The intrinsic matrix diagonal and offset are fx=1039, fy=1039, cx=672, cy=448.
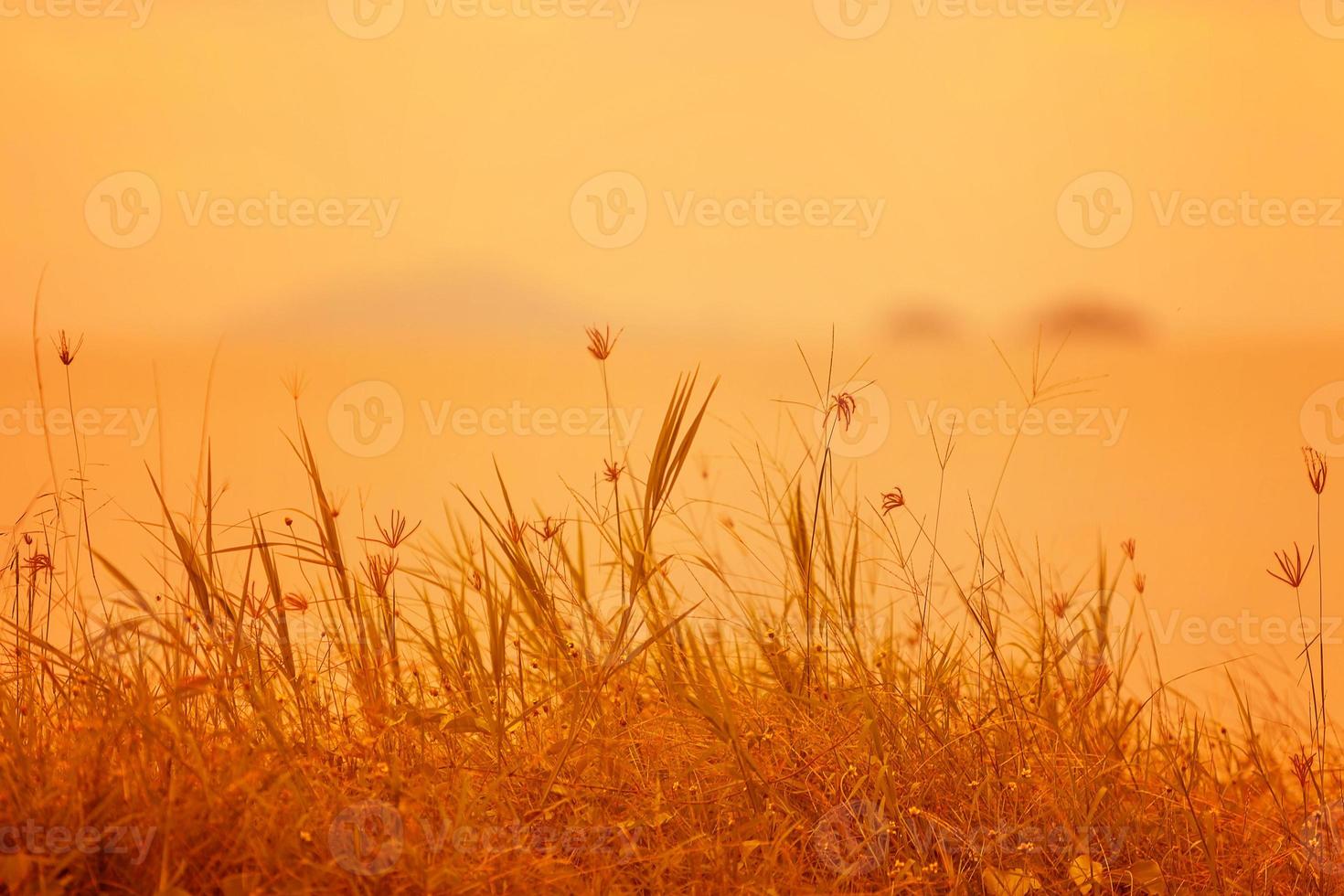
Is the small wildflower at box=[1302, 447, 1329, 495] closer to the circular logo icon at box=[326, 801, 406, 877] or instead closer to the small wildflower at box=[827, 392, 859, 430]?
the small wildflower at box=[827, 392, 859, 430]

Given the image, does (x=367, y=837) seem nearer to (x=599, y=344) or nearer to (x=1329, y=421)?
(x=599, y=344)

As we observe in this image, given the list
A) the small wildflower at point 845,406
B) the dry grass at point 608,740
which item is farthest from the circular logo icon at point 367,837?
the small wildflower at point 845,406

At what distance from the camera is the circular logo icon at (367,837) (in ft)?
6.11

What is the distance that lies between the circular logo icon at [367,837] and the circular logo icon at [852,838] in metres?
0.88

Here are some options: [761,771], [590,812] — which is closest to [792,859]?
[761,771]

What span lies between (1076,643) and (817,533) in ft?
2.59

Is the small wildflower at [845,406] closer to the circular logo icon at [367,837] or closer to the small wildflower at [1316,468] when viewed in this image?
the small wildflower at [1316,468]

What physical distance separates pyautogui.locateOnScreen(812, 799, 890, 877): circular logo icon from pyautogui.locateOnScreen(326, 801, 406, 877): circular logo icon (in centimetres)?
88

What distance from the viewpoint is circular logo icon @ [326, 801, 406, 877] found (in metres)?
1.86

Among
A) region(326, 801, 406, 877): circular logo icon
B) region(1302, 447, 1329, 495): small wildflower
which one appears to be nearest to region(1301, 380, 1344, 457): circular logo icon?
region(1302, 447, 1329, 495): small wildflower

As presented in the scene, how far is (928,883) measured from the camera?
6.97ft

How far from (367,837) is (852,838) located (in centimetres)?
101

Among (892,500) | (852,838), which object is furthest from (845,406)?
(852,838)

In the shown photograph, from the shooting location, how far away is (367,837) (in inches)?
75.6
